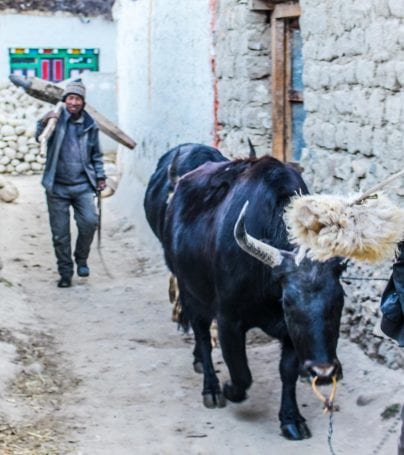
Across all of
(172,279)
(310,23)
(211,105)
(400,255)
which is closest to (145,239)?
(211,105)

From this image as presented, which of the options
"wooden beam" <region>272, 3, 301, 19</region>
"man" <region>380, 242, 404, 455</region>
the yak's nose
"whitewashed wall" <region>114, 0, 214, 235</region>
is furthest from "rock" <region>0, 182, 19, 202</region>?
"man" <region>380, 242, 404, 455</region>

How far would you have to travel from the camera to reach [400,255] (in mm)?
3666

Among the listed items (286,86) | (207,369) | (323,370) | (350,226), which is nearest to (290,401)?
(207,369)

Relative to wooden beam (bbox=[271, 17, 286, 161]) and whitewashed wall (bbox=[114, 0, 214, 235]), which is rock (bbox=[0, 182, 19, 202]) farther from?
wooden beam (bbox=[271, 17, 286, 161])

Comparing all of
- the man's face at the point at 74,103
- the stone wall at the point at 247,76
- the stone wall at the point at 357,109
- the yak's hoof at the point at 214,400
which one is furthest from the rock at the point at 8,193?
the yak's hoof at the point at 214,400

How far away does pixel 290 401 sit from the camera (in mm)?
5125

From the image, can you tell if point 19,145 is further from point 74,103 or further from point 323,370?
point 323,370

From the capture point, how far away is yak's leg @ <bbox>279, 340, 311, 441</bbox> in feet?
16.7

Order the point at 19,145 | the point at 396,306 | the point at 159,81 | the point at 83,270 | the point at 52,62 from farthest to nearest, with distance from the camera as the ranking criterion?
the point at 52,62, the point at 19,145, the point at 159,81, the point at 83,270, the point at 396,306

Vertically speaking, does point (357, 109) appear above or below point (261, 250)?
above

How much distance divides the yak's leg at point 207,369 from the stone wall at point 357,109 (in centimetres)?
94

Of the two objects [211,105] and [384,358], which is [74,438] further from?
[211,105]

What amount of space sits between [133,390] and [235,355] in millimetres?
1035

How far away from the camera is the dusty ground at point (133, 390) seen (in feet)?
16.5
